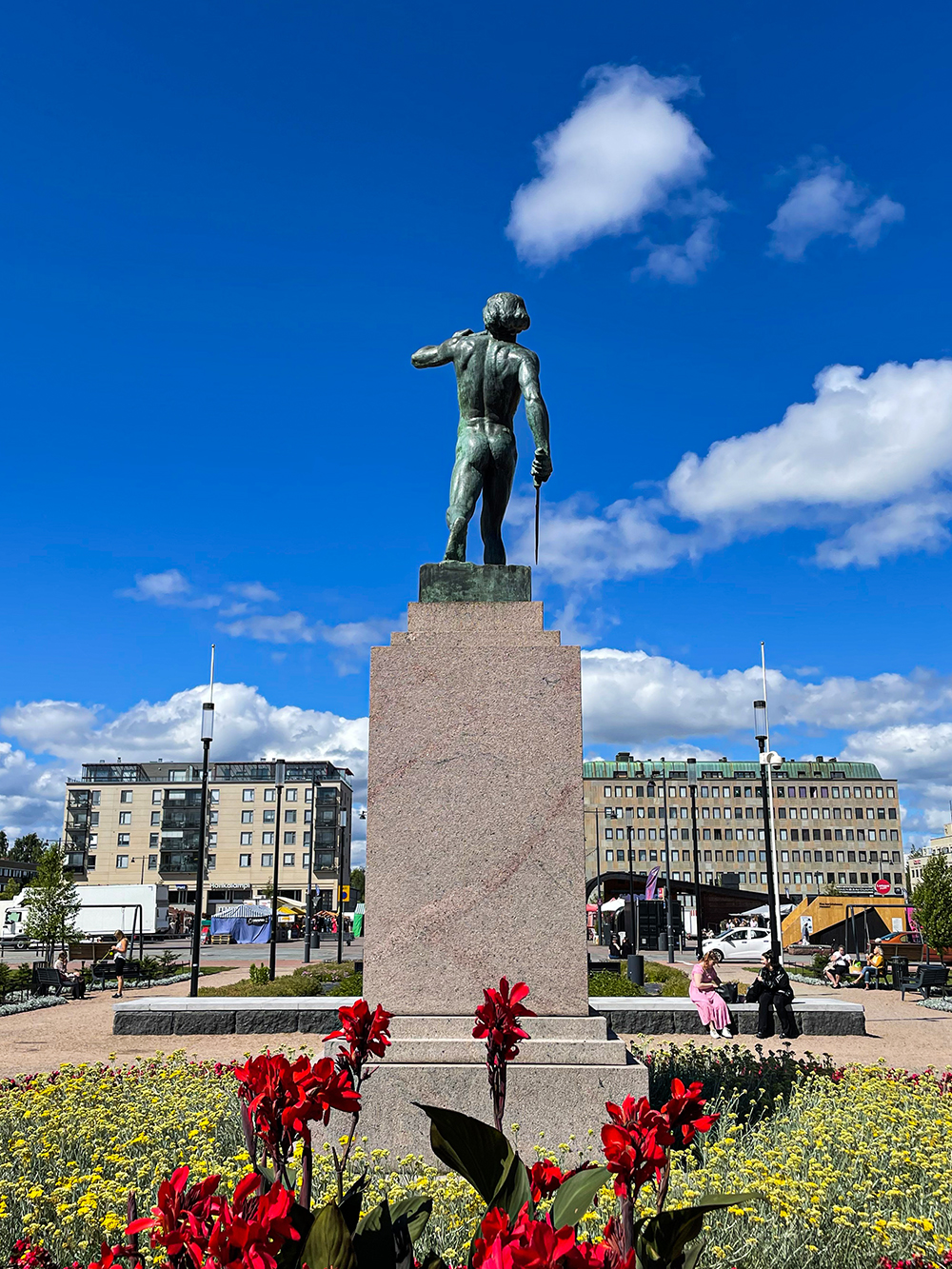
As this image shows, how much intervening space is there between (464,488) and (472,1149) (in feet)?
20.9

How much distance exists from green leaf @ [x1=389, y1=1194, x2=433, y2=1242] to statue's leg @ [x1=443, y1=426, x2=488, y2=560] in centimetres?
609

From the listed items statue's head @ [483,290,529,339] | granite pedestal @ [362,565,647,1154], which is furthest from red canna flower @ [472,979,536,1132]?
statue's head @ [483,290,529,339]

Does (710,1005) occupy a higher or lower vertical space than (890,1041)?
higher

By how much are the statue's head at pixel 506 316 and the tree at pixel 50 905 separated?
91.5ft

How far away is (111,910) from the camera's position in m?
45.6

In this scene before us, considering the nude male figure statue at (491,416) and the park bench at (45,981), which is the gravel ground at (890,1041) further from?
the park bench at (45,981)

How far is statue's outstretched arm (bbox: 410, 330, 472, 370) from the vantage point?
867 cm

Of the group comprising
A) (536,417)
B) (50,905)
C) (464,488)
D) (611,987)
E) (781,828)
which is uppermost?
(781,828)

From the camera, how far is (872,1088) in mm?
9031

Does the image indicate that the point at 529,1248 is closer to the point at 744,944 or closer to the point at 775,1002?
the point at 775,1002

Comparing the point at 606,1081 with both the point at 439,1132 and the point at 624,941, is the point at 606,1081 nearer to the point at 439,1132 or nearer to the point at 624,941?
the point at 439,1132

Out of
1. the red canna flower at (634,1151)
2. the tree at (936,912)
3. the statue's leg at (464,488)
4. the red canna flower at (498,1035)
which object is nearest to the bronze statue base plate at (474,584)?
the statue's leg at (464,488)

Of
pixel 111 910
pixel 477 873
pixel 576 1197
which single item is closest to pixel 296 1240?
pixel 576 1197

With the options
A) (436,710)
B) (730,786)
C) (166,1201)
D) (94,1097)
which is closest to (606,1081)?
(436,710)
